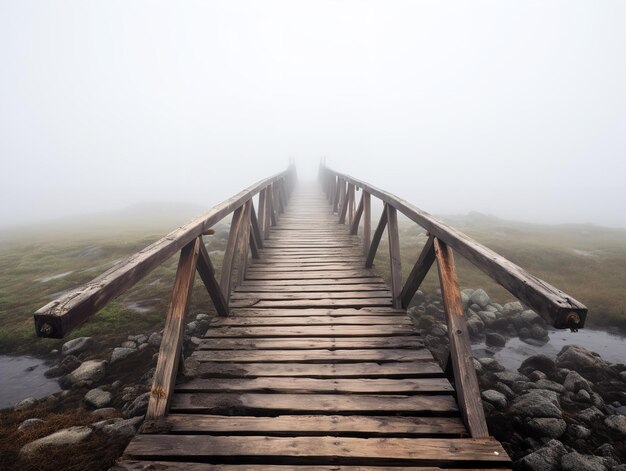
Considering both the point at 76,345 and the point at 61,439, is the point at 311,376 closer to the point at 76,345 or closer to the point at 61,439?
the point at 61,439

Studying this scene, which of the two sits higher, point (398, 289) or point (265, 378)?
point (398, 289)

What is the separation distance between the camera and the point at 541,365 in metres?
5.33

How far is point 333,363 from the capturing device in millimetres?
3244

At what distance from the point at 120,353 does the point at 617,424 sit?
21.8 ft

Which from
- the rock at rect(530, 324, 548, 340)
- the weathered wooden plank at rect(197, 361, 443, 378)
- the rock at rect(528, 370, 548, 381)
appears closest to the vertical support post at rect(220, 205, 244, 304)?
the weathered wooden plank at rect(197, 361, 443, 378)

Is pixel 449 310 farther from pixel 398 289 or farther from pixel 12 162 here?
pixel 12 162

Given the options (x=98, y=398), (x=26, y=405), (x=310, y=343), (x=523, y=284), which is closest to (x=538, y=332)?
(x=310, y=343)

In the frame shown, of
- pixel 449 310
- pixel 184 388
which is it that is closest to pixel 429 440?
pixel 449 310

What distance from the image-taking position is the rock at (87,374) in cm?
441

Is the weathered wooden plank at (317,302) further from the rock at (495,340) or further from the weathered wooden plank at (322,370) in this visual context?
the rock at (495,340)

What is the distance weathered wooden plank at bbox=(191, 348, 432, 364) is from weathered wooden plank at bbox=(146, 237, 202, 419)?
72 centimetres

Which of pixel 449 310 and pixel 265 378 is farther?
pixel 265 378

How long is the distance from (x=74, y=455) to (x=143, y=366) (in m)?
2.15

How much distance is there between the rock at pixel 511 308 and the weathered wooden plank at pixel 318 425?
6554 millimetres
